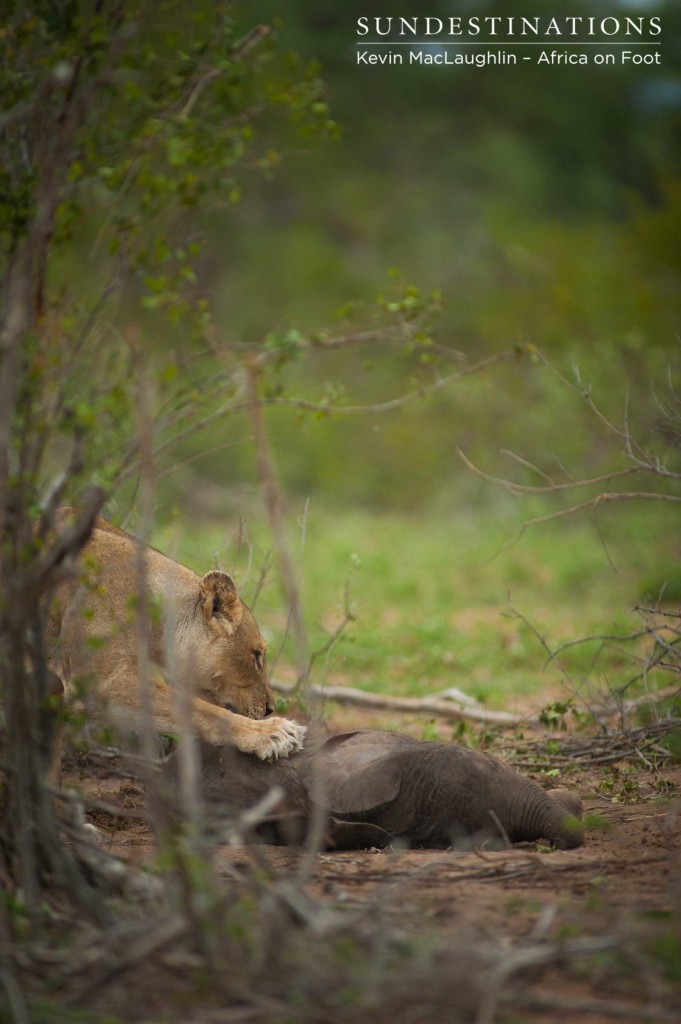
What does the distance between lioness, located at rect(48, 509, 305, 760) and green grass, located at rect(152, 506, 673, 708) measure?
0.46 m

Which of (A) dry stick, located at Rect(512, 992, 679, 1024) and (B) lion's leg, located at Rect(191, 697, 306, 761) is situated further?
(B) lion's leg, located at Rect(191, 697, 306, 761)

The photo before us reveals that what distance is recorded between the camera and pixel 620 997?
2846 mm

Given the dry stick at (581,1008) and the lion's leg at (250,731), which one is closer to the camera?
the dry stick at (581,1008)

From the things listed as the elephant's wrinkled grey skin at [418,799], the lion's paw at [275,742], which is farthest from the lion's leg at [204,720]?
the elephant's wrinkled grey skin at [418,799]

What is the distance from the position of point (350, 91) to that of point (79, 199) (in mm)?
23283

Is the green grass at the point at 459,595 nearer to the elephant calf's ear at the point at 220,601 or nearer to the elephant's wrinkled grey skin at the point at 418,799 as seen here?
the elephant calf's ear at the point at 220,601

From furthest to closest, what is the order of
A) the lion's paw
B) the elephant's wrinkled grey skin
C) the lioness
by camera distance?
the lioness → the lion's paw → the elephant's wrinkled grey skin

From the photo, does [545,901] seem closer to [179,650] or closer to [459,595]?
[179,650]

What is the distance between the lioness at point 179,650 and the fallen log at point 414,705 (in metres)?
1.05

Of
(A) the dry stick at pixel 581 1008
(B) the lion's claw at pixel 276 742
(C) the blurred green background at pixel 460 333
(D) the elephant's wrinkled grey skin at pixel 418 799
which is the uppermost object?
(C) the blurred green background at pixel 460 333

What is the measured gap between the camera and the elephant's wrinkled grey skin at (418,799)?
14.3 feet

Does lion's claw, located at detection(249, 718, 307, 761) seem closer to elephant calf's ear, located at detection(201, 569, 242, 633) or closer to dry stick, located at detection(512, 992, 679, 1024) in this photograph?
elephant calf's ear, located at detection(201, 569, 242, 633)

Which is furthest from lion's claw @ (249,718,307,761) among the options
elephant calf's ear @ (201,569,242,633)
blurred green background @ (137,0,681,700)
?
blurred green background @ (137,0,681,700)

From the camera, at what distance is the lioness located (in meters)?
4.82
